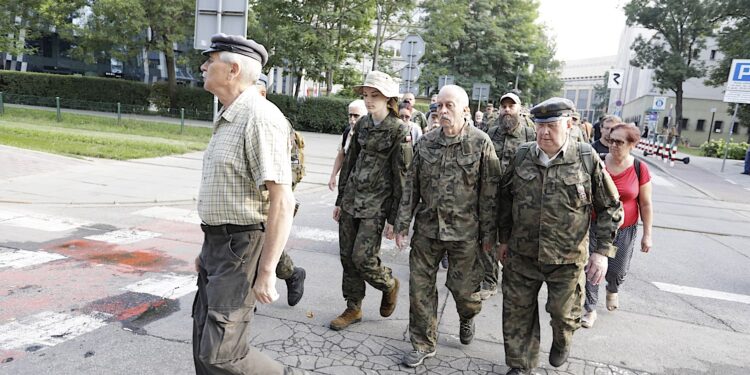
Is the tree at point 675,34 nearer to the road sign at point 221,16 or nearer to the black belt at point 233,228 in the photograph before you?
the road sign at point 221,16

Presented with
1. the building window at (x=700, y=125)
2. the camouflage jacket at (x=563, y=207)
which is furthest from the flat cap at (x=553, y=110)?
the building window at (x=700, y=125)

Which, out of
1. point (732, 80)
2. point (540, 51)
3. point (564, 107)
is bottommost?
point (564, 107)

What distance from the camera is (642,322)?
4594mm

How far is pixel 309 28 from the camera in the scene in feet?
79.4

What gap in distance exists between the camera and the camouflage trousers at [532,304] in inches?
127

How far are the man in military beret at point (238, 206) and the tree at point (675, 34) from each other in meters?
42.3

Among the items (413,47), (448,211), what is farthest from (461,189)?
(413,47)

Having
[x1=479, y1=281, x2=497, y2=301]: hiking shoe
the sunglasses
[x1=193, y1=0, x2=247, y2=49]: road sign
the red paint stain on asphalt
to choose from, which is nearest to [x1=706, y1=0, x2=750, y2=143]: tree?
[x1=193, y1=0, x2=247, y2=49]: road sign

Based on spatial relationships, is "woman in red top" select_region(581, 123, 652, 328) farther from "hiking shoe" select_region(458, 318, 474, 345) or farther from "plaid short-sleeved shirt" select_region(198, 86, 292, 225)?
"plaid short-sleeved shirt" select_region(198, 86, 292, 225)

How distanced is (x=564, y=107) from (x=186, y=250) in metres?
4.37

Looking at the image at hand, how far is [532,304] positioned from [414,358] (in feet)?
2.78

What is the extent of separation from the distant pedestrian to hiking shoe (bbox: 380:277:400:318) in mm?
79

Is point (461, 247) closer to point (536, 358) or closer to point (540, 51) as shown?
point (536, 358)

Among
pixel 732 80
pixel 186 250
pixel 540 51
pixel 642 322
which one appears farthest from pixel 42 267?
pixel 540 51
